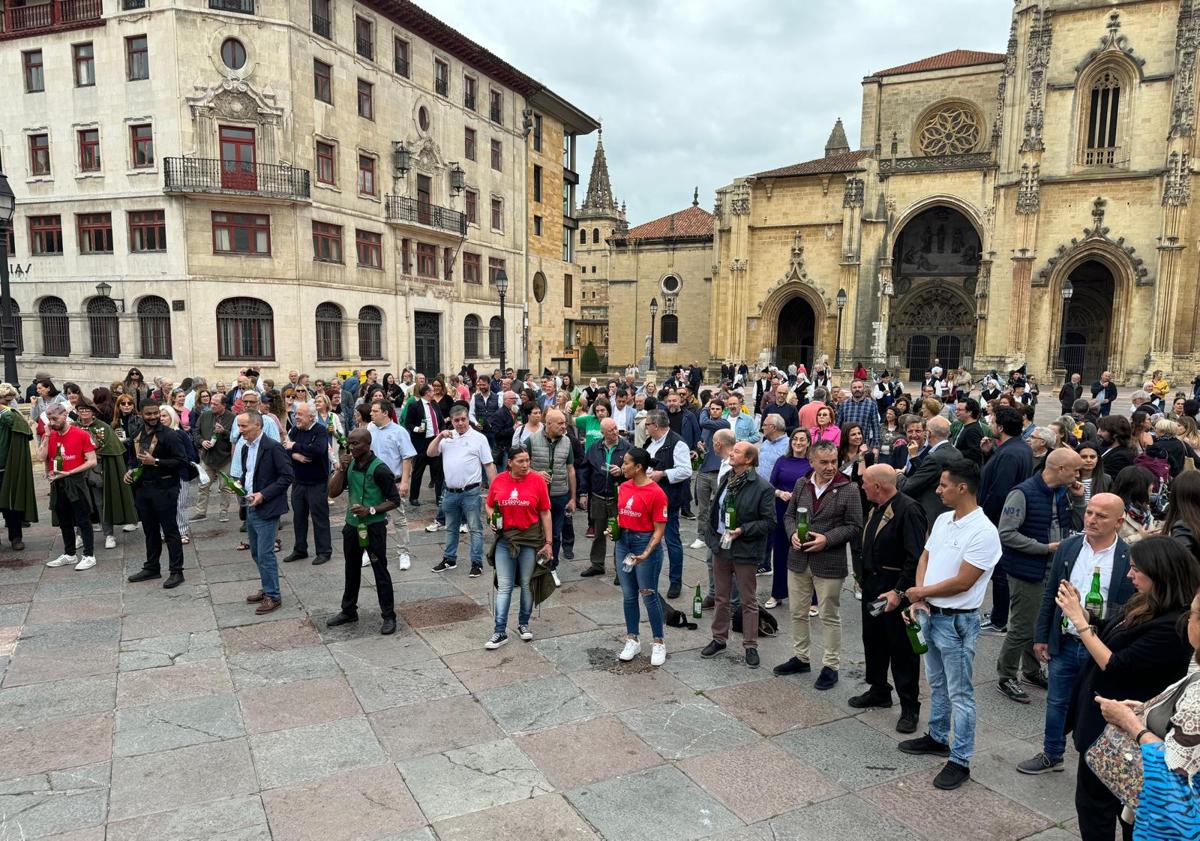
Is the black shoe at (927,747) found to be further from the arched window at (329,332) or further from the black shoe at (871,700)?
the arched window at (329,332)

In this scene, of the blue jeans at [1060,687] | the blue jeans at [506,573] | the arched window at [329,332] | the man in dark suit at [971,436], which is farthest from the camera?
the arched window at [329,332]

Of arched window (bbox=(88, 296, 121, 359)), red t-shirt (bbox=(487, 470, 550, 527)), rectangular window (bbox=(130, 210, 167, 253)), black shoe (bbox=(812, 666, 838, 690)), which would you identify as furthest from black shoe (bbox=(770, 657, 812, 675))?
arched window (bbox=(88, 296, 121, 359))

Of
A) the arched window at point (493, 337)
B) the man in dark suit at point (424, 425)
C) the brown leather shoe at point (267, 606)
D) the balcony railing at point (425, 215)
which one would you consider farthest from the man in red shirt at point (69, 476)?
the arched window at point (493, 337)

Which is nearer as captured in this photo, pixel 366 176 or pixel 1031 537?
pixel 1031 537

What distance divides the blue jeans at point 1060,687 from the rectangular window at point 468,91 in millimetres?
35660

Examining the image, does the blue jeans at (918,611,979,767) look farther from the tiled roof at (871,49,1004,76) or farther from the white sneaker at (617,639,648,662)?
the tiled roof at (871,49,1004,76)

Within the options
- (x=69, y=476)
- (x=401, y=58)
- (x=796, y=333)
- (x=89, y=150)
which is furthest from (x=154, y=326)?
(x=796, y=333)

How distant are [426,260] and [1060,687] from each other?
1253 inches

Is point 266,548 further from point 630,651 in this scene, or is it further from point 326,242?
point 326,242

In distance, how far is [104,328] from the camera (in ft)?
86.7

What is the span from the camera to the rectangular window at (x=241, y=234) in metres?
25.5

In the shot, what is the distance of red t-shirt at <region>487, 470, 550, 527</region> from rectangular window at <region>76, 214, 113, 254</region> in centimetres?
2634

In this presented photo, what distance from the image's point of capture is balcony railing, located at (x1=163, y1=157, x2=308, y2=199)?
80.6 ft

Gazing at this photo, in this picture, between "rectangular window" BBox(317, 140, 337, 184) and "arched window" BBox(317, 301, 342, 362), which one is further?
"arched window" BBox(317, 301, 342, 362)
